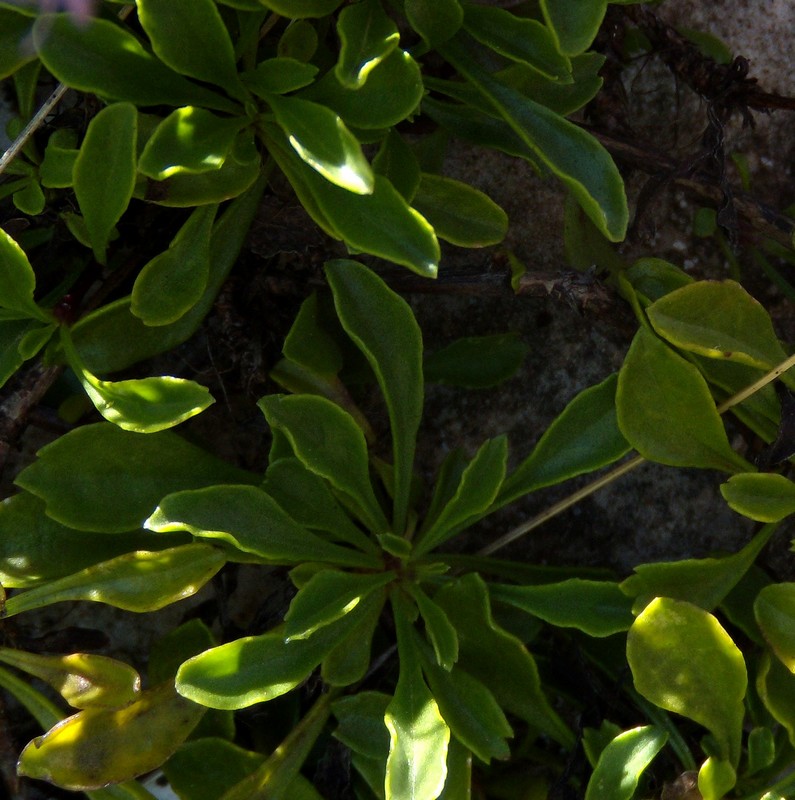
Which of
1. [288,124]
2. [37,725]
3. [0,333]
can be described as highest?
[288,124]

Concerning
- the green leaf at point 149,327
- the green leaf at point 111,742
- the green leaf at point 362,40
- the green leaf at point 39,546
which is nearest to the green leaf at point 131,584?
the green leaf at point 39,546

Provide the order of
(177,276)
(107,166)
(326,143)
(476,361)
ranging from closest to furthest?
1. (326,143)
2. (107,166)
3. (177,276)
4. (476,361)

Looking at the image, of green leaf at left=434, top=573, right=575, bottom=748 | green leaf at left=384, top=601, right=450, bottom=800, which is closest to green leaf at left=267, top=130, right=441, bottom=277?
green leaf at left=434, top=573, right=575, bottom=748

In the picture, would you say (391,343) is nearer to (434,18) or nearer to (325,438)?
(325,438)

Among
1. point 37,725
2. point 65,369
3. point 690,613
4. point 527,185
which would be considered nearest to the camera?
point 690,613

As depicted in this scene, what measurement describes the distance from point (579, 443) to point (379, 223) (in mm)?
487

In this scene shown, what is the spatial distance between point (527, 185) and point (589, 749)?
947 mm

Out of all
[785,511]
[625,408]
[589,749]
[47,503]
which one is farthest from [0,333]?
[785,511]

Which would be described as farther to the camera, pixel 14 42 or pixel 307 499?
pixel 307 499

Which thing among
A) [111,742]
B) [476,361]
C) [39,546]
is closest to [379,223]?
[476,361]

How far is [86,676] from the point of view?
1.36m

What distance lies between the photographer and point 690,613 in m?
1.30

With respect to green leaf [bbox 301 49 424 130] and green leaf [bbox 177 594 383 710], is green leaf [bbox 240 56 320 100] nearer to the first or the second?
green leaf [bbox 301 49 424 130]

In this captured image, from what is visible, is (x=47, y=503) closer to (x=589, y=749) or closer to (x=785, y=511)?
(x=589, y=749)
